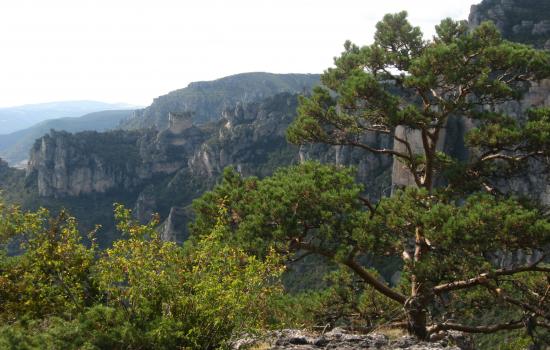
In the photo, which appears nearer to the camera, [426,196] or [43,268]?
[43,268]

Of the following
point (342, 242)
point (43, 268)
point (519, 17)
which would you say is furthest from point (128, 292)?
point (519, 17)

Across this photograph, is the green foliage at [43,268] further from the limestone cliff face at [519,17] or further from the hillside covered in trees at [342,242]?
the limestone cliff face at [519,17]

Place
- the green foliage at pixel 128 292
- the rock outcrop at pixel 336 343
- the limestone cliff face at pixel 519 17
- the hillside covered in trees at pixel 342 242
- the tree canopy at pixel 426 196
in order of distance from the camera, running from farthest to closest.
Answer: the limestone cliff face at pixel 519 17 < the tree canopy at pixel 426 196 < the rock outcrop at pixel 336 343 < the hillside covered in trees at pixel 342 242 < the green foliage at pixel 128 292

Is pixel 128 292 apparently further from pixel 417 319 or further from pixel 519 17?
pixel 519 17

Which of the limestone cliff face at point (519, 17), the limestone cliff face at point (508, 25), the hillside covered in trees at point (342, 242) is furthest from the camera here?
the limestone cliff face at point (519, 17)

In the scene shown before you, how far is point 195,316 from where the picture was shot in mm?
10836

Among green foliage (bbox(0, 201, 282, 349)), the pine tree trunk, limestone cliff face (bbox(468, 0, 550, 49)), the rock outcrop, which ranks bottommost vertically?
the pine tree trunk

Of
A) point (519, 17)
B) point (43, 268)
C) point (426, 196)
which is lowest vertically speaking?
point (43, 268)

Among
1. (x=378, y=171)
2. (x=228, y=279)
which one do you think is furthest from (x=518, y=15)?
(x=228, y=279)

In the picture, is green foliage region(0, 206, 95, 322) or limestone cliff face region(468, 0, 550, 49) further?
limestone cliff face region(468, 0, 550, 49)

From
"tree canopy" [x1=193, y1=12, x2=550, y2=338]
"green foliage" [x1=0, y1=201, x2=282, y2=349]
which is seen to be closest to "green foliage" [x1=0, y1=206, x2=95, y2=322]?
"green foliage" [x1=0, y1=201, x2=282, y2=349]

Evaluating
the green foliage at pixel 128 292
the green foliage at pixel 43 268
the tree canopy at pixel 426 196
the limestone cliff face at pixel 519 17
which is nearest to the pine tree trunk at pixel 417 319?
the tree canopy at pixel 426 196

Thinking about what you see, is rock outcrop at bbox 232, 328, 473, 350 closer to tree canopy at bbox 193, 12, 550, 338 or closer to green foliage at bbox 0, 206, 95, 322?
tree canopy at bbox 193, 12, 550, 338

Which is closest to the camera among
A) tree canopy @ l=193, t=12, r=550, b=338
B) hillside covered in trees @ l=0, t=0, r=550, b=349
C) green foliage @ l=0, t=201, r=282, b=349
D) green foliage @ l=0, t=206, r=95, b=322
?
green foliage @ l=0, t=201, r=282, b=349
